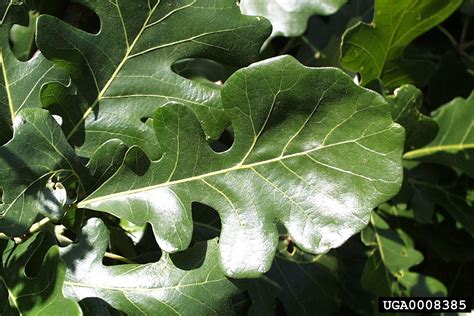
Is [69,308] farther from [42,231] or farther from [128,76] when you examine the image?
[128,76]

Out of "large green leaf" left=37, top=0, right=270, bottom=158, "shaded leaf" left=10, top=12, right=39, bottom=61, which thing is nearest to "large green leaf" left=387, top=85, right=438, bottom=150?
"large green leaf" left=37, top=0, right=270, bottom=158

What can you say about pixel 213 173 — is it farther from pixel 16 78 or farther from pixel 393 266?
pixel 393 266

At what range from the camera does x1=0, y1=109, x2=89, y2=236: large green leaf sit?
1.07 m

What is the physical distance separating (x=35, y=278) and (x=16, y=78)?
334 millimetres

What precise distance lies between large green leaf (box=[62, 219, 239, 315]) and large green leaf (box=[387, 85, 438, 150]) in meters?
0.46

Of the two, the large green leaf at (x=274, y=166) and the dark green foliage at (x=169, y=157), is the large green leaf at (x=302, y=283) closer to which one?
the dark green foliage at (x=169, y=157)

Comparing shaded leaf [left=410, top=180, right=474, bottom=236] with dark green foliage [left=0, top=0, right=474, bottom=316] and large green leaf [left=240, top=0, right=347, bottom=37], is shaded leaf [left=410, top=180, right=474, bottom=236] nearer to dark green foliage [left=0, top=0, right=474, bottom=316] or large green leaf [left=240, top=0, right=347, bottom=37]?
large green leaf [left=240, top=0, right=347, bottom=37]

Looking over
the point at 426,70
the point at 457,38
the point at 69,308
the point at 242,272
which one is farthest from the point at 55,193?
the point at 457,38

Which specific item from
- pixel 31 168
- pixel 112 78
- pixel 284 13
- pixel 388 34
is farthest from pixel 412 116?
pixel 31 168

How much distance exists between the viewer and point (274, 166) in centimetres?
110

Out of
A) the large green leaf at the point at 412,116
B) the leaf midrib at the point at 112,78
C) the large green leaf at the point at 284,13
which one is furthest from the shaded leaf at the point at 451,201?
the leaf midrib at the point at 112,78

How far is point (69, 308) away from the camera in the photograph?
99cm

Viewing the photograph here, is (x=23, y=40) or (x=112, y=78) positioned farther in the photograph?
(x=23, y=40)

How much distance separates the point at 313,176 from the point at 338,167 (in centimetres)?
4
